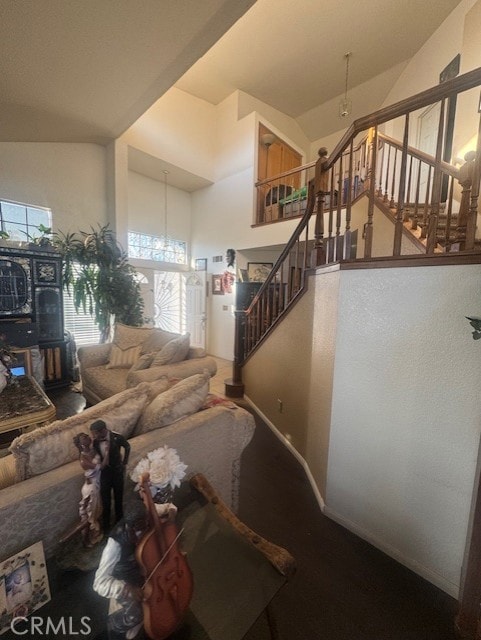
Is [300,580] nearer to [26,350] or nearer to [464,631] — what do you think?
[464,631]

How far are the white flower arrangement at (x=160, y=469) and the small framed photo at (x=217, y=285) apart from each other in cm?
527

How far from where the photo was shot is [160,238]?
609 centimetres

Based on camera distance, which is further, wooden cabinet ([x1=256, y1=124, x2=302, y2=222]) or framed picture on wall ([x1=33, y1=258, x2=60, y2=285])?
wooden cabinet ([x1=256, y1=124, x2=302, y2=222])

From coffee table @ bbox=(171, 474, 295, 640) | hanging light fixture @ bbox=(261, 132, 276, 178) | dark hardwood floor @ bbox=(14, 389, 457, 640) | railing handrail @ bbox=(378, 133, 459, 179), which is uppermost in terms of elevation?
hanging light fixture @ bbox=(261, 132, 276, 178)

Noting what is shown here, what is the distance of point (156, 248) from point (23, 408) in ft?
15.4

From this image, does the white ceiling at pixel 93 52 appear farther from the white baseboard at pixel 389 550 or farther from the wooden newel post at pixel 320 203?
the white baseboard at pixel 389 550

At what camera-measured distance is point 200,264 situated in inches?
253

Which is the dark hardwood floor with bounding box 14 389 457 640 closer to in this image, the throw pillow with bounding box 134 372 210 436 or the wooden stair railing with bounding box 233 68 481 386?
the throw pillow with bounding box 134 372 210 436

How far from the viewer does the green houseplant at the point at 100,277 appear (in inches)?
155

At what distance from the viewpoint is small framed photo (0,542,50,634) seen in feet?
2.50

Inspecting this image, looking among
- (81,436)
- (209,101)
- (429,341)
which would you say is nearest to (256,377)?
(429,341)

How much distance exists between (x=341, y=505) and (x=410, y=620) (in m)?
0.53

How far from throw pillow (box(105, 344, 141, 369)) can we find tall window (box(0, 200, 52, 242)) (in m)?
2.26

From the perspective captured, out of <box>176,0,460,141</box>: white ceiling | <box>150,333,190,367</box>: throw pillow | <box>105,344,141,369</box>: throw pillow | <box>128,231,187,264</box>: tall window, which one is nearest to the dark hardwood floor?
<box>150,333,190,367</box>: throw pillow
